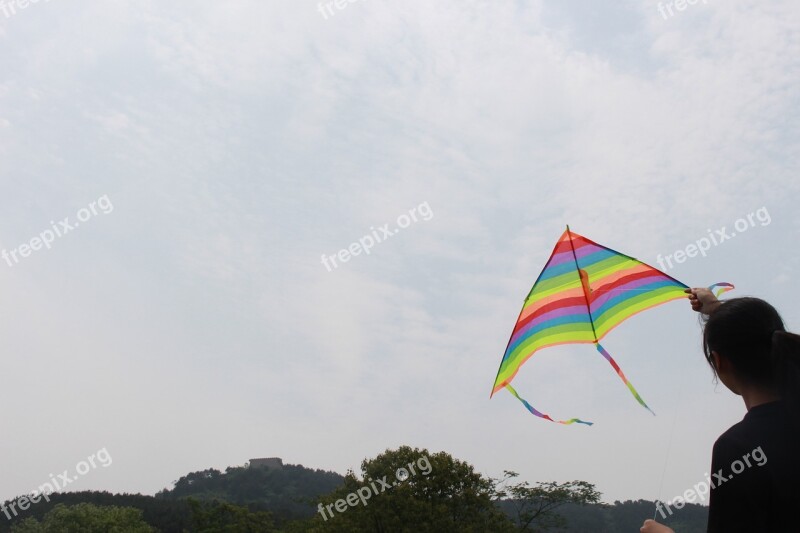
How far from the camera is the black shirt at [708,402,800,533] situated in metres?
1.78

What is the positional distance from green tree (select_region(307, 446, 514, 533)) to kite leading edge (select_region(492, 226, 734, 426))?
21.8m

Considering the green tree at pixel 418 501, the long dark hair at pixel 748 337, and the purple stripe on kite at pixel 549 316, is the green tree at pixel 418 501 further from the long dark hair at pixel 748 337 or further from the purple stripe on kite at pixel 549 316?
the long dark hair at pixel 748 337

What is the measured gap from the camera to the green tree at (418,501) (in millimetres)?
27469

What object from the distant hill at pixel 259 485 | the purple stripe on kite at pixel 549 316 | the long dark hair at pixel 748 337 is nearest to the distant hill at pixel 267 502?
the distant hill at pixel 259 485

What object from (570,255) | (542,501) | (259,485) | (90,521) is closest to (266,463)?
(259,485)

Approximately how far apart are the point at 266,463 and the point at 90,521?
6810cm

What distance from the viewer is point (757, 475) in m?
1.83

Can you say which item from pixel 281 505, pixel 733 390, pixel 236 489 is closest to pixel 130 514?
pixel 281 505

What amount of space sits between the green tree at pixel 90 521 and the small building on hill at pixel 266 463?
58701 mm

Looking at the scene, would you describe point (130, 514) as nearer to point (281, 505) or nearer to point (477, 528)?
point (477, 528)

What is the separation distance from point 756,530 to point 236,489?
102 metres

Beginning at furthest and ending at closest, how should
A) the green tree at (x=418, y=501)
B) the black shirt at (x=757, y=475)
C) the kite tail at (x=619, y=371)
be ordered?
the green tree at (x=418, y=501) < the kite tail at (x=619, y=371) < the black shirt at (x=757, y=475)

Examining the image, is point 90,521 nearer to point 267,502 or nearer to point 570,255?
point 267,502

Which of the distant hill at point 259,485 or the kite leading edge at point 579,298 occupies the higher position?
the distant hill at point 259,485
